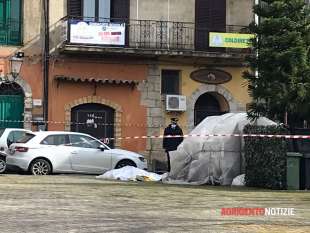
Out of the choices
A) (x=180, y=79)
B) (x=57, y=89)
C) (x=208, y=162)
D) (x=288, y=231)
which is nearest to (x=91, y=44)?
(x=57, y=89)

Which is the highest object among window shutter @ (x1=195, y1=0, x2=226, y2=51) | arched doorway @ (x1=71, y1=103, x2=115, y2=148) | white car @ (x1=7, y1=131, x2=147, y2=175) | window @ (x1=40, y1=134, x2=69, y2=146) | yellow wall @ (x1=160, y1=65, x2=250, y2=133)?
window shutter @ (x1=195, y1=0, x2=226, y2=51)

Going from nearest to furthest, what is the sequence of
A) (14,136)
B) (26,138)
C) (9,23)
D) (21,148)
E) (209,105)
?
(21,148)
(26,138)
(14,136)
(9,23)
(209,105)

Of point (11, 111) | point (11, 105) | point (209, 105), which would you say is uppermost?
point (209, 105)

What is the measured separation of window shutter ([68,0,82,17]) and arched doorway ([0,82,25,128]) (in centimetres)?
354

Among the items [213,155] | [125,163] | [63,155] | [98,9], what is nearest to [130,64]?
[98,9]

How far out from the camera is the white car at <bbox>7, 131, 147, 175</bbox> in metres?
20.5

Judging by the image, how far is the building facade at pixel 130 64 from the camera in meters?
25.9

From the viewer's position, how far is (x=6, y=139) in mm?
21672

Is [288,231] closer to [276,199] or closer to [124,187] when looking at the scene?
[276,199]

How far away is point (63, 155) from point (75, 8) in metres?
7.56

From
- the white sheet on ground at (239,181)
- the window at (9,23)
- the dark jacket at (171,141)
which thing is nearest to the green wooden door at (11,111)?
the window at (9,23)

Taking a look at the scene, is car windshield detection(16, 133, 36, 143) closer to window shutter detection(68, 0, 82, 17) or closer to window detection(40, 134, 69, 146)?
window detection(40, 134, 69, 146)

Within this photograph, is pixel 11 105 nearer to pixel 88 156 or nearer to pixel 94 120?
pixel 94 120

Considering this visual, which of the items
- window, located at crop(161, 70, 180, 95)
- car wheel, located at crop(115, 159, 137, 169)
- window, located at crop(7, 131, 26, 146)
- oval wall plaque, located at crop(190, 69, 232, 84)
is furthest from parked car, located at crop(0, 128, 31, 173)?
oval wall plaque, located at crop(190, 69, 232, 84)
